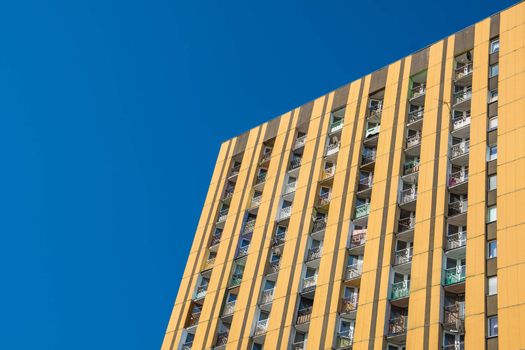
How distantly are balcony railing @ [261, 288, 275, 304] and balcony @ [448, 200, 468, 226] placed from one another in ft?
44.4

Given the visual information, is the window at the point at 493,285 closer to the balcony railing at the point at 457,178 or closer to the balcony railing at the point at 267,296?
the balcony railing at the point at 457,178

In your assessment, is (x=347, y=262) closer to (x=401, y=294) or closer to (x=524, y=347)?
(x=401, y=294)

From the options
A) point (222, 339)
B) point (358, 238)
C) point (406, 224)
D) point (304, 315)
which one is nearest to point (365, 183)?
point (358, 238)

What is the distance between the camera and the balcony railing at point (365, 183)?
184 feet

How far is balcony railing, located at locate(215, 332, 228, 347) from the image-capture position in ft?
180

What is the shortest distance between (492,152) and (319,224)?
43.1ft

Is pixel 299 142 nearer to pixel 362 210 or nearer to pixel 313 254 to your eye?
pixel 362 210

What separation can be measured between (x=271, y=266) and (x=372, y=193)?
9.07 metres

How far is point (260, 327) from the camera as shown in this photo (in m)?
53.4

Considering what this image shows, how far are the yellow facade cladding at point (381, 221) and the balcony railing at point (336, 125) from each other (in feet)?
0.70

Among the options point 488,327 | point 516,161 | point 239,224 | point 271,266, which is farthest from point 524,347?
point 239,224

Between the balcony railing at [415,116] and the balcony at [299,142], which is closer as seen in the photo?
the balcony railing at [415,116]

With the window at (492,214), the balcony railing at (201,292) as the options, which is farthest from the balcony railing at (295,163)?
the window at (492,214)

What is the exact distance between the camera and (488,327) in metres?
41.0
